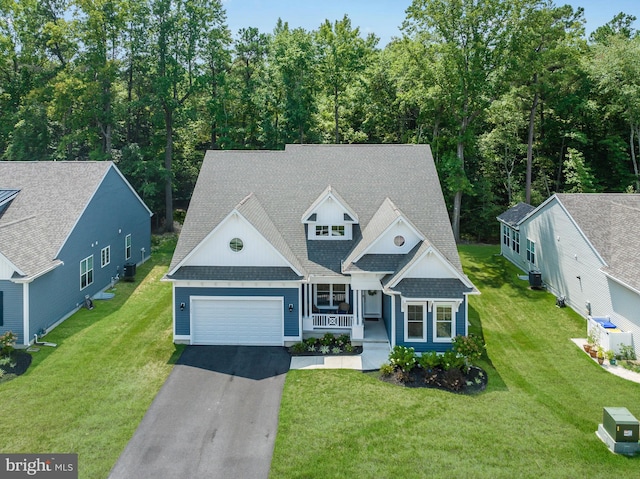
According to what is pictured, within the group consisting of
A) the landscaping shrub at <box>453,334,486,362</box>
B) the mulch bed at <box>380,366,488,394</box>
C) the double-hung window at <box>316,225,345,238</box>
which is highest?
the double-hung window at <box>316,225,345,238</box>

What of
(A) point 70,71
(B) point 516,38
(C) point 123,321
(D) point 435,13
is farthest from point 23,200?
(B) point 516,38

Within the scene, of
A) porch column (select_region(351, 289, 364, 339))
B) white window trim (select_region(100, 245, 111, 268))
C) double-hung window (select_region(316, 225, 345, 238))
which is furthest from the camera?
white window trim (select_region(100, 245, 111, 268))

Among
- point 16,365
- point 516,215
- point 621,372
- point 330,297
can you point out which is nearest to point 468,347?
point 621,372

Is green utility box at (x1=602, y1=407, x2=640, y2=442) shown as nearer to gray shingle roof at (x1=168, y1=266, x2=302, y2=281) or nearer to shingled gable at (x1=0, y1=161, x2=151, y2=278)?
gray shingle roof at (x1=168, y1=266, x2=302, y2=281)

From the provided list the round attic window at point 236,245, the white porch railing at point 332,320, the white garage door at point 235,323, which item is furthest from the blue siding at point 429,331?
the round attic window at point 236,245

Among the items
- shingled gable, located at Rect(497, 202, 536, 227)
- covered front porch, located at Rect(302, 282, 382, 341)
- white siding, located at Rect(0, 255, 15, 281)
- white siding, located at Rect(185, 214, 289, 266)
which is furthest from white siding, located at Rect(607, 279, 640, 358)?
white siding, located at Rect(0, 255, 15, 281)

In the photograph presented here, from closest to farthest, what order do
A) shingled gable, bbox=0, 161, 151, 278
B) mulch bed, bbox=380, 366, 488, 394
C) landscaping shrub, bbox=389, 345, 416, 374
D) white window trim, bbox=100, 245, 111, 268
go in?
1. mulch bed, bbox=380, 366, 488, 394
2. landscaping shrub, bbox=389, 345, 416, 374
3. shingled gable, bbox=0, 161, 151, 278
4. white window trim, bbox=100, 245, 111, 268

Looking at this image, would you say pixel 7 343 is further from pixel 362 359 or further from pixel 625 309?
pixel 625 309
